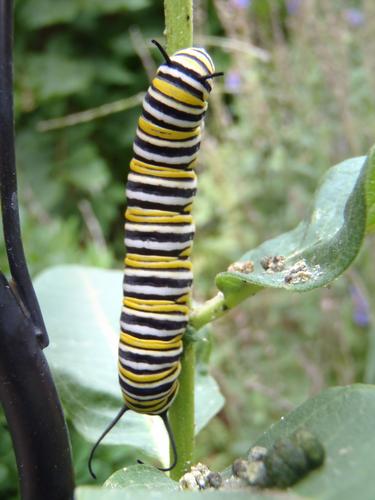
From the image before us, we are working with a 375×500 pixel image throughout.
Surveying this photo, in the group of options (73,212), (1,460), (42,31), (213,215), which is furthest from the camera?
(42,31)

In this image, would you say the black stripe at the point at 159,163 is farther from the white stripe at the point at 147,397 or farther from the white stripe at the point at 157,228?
the white stripe at the point at 147,397

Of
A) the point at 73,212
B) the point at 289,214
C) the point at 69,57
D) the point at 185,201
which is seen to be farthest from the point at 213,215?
the point at 185,201

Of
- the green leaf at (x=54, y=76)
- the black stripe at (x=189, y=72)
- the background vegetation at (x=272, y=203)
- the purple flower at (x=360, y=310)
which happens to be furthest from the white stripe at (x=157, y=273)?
the green leaf at (x=54, y=76)

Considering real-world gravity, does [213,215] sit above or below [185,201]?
below

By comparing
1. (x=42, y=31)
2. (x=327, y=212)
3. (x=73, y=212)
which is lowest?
(x=73, y=212)

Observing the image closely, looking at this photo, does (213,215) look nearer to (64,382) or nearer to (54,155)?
(54,155)

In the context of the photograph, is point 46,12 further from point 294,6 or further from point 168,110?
point 168,110
